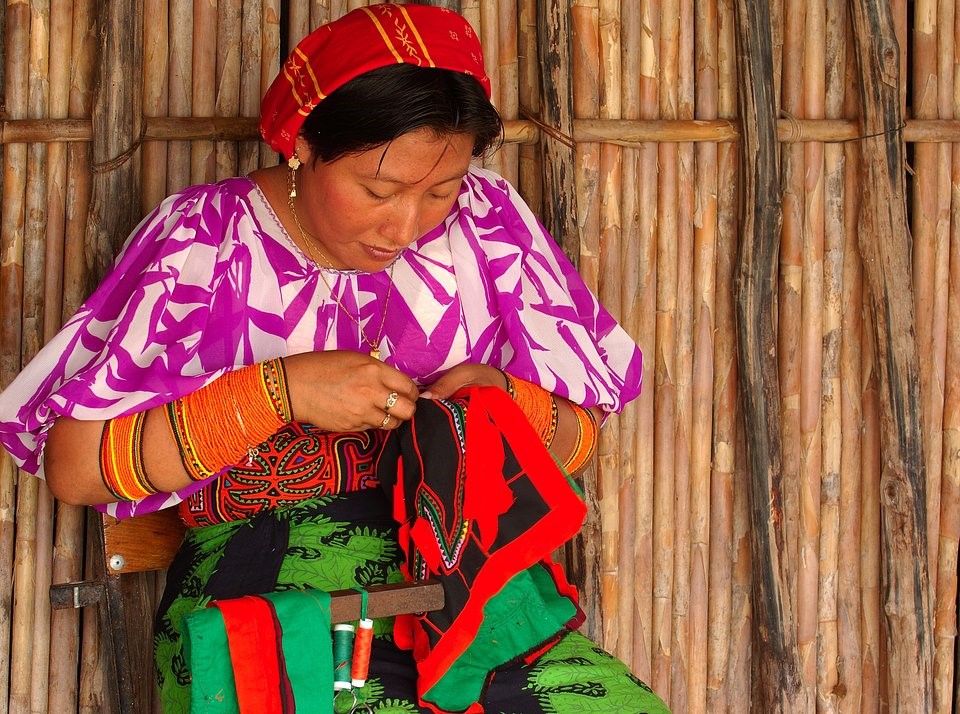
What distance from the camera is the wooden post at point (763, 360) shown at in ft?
8.85

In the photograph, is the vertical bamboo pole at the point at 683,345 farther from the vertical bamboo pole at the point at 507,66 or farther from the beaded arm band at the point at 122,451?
the beaded arm band at the point at 122,451

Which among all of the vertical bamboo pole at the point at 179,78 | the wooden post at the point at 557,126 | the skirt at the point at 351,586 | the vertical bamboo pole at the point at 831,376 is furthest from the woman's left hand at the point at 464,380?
the vertical bamboo pole at the point at 831,376

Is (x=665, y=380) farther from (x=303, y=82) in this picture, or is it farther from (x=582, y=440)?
(x=303, y=82)

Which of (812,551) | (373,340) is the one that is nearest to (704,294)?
(812,551)

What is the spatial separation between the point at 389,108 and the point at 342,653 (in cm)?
91

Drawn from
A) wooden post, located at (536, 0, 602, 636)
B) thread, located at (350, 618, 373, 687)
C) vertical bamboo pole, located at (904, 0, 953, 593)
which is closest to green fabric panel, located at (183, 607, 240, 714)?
thread, located at (350, 618, 373, 687)

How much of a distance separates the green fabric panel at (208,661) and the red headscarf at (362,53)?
849mm

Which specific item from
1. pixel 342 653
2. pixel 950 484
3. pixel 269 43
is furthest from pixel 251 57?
pixel 950 484

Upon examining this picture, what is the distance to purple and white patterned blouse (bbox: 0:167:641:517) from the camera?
6.20 ft

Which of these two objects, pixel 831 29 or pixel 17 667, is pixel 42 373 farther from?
pixel 831 29

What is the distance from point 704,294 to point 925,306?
62 cm

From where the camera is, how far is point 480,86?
2.02 m

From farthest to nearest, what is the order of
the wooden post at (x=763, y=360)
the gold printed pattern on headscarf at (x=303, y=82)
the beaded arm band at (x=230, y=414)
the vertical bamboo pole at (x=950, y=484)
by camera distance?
the vertical bamboo pole at (x=950, y=484)
the wooden post at (x=763, y=360)
the gold printed pattern on headscarf at (x=303, y=82)
the beaded arm band at (x=230, y=414)

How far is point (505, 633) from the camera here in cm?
196
